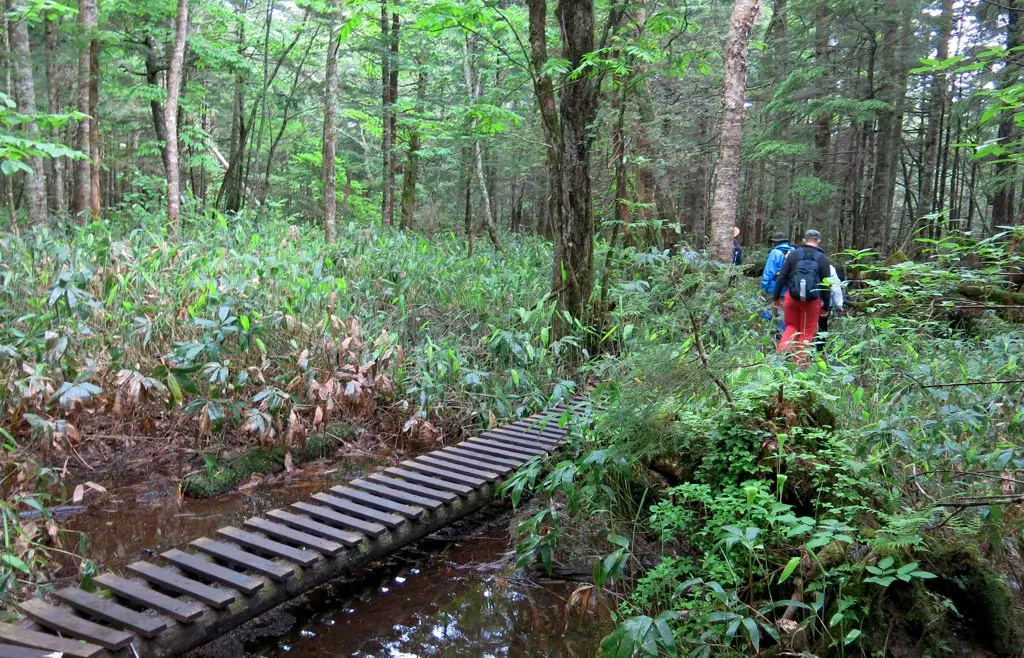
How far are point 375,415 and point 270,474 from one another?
5.10 ft

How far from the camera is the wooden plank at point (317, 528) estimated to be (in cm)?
435

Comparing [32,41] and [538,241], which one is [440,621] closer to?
[538,241]

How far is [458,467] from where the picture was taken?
5742 mm

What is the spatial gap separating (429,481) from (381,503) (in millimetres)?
582

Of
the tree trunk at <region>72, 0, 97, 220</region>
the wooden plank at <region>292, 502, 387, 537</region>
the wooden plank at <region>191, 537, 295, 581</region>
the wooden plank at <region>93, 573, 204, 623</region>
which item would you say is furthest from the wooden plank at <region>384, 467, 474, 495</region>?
the tree trunk at <region>72, 0, 97, 220</region>

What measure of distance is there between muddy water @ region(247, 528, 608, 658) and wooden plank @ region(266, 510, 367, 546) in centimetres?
36

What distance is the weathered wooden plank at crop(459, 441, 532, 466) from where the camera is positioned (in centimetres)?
598

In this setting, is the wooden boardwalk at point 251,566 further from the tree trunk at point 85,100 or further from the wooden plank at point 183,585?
the tree trunk at point 85,100

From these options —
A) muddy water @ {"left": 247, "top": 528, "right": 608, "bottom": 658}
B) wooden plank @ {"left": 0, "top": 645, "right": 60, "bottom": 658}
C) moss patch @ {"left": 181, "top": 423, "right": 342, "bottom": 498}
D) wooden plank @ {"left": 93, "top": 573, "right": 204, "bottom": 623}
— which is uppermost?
wooden plank @ {"left": 0, "top": 645, "right": 60, "bottom": 658}

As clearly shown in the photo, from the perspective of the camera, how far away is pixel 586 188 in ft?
25.7

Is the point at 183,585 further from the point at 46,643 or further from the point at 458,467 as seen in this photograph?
the point at 458,467

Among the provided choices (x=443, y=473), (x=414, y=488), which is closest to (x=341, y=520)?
(x=414, y=488)

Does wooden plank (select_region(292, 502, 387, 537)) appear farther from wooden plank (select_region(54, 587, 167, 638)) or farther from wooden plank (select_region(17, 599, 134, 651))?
wooden plank (select_region(17, 599, 134, 651))

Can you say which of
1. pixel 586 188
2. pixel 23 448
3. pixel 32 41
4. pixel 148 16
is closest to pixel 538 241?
pixel 586 188
